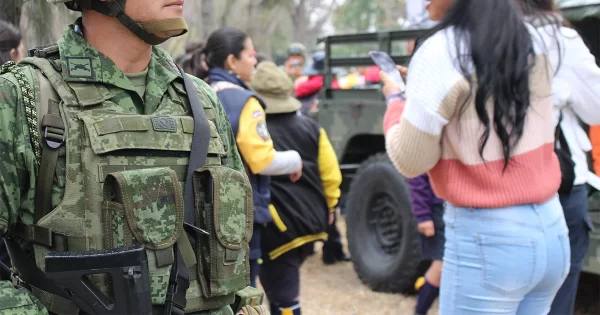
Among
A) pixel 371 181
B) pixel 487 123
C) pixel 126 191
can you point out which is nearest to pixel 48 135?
pixel 126 191

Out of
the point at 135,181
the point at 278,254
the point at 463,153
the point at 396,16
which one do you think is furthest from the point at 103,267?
the point at 396,16

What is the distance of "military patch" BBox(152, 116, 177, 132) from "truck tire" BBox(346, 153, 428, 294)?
355 centimetres

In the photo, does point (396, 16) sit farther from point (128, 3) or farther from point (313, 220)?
point (128, 3)

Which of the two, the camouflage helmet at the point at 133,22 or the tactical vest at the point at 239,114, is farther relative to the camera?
the tactical vest at the point at 239,114

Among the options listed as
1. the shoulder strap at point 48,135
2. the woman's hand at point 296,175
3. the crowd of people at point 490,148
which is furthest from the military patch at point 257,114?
the shoulder strap at point 48,135

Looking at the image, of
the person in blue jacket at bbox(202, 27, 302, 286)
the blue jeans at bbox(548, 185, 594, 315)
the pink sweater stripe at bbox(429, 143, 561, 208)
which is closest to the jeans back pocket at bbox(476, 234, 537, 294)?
the pink sweater stripe at bbox(429, 143, 561, 208)

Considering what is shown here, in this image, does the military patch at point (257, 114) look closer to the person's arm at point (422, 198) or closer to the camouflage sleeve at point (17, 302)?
the person's arm at point (422, 198)

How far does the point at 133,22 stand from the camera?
203 centimetres

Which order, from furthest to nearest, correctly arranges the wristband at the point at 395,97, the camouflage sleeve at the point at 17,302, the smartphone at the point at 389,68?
the smartphone at the point at 389,68, the wristband at the point at 395,97, the camouflage sleeve at the point at 17,302

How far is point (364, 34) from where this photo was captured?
20.7ft

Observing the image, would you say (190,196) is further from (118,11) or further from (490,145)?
(490,145)

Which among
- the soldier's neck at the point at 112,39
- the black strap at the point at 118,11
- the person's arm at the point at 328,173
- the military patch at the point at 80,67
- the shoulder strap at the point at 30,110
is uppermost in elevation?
the black strap at the point at 118,11

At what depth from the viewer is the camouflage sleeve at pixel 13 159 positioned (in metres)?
1.80

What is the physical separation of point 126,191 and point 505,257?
1168mm
